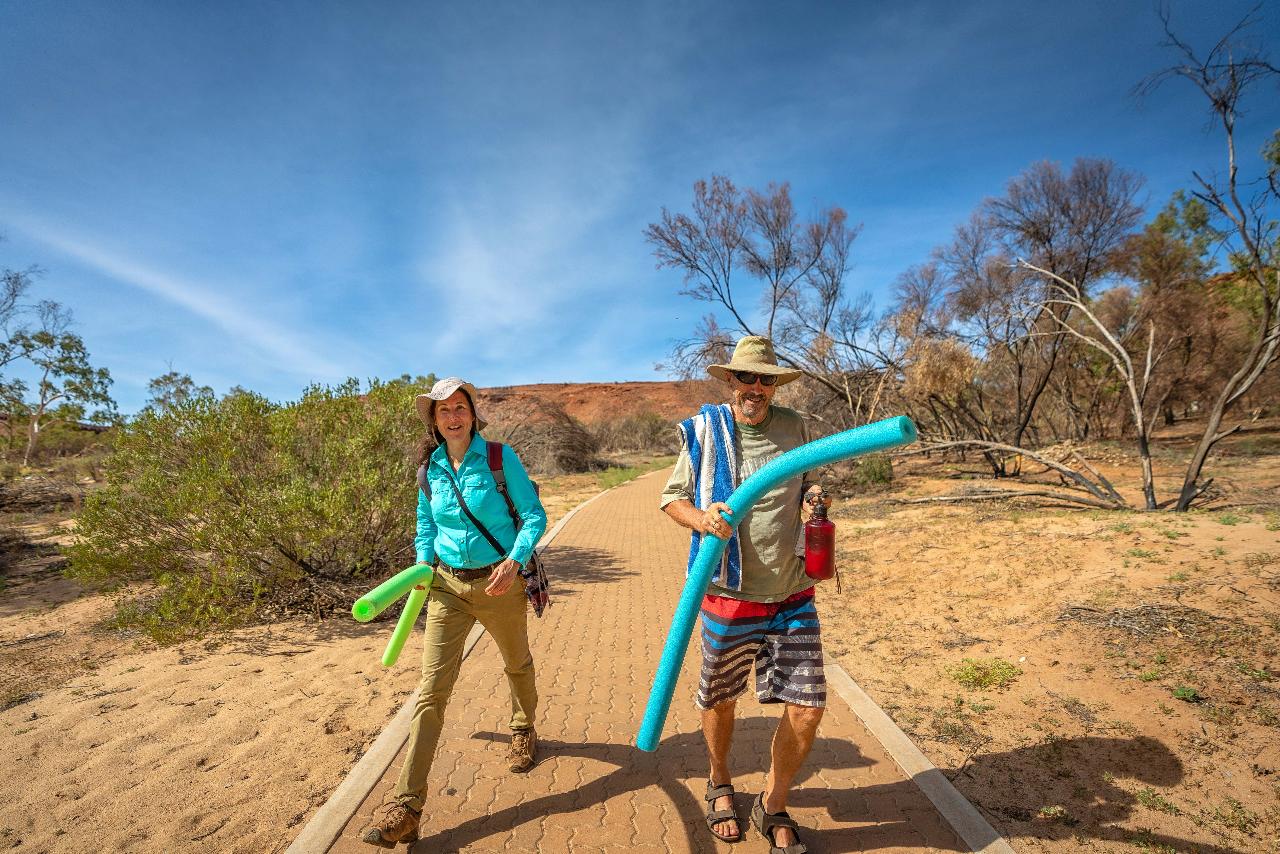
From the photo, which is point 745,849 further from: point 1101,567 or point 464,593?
point 1101,567

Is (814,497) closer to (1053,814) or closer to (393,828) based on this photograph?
(1053,814)

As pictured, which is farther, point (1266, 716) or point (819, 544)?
point (1266, 716)

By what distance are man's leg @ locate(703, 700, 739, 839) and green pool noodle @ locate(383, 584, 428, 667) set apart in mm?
1321

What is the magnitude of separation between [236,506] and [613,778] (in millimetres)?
4464

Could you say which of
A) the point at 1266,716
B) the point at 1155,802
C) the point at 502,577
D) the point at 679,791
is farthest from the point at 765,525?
the point at 1266,716

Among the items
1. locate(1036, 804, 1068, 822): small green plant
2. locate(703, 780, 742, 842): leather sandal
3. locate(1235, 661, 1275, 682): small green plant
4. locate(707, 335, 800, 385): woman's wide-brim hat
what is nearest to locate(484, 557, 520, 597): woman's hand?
locate(707, 335, 800, 385): woman's wide-brim hat

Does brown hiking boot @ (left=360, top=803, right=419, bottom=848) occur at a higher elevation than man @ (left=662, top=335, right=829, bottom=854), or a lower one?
lower

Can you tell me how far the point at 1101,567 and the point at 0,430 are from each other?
28.4 meters

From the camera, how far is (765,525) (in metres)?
2.40

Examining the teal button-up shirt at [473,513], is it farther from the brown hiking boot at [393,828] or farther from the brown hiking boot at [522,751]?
the brown hiking boot at [522,751]

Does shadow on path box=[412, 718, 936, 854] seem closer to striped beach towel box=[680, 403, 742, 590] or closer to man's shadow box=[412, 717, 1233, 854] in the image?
man's shadow box=[412, 717, 1233, 854]

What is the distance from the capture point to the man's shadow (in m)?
2.68

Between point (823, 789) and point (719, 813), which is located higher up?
point (719, 813)

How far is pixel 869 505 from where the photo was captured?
11.6 metres
